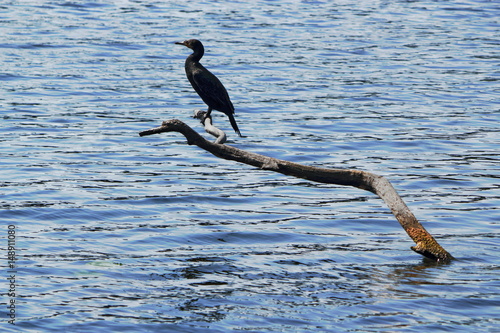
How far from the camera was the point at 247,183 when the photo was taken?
15352mm

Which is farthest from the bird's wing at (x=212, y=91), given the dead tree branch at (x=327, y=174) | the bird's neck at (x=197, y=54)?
the dead tree branch at (x=327, y=174)

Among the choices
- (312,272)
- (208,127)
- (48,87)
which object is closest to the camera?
(208,127)

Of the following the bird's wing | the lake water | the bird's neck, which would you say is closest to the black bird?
the bird's wing

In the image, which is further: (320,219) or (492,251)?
(320,219)

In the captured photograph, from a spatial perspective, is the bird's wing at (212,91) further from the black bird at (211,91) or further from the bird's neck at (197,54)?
the bird's neck at (197,54)

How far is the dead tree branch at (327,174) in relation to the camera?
9078 mm

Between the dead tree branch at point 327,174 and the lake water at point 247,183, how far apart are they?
573 mm

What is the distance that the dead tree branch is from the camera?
29.8 ft

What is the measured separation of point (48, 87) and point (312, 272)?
13802 mm

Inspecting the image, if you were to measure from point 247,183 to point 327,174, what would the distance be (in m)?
5.68

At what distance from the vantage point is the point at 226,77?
24891 millimetres

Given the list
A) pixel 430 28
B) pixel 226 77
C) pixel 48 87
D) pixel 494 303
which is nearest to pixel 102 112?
pixel 48 87

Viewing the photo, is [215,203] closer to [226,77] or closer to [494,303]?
[494,303]

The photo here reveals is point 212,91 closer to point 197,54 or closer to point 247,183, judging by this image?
point 197,54
